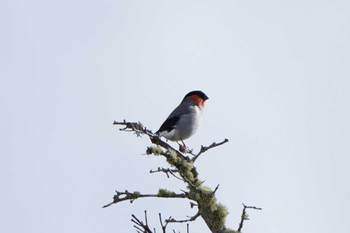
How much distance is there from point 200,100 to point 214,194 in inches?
325

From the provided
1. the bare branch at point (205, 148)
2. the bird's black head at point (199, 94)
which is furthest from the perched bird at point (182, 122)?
the bare branch at point (205, 148)

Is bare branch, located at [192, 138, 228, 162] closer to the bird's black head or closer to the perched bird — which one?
the perched bird

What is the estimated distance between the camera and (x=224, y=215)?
9070 millimetres

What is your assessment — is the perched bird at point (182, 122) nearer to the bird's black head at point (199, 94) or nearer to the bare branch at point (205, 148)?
the bird's black head at point (199, 94)

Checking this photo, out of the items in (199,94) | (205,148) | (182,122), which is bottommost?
(205,148)

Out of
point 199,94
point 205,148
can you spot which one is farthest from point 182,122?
point 205,148

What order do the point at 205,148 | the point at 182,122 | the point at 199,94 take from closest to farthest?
the point at 205,148
the point at 182,122
the point at 199,94

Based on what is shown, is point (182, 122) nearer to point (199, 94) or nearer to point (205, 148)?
point (199, 94)

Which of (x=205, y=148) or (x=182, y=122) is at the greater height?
(x=182, y=122)

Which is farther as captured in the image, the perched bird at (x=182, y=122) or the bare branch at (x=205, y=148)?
the perched bird at (x=182, y=122)

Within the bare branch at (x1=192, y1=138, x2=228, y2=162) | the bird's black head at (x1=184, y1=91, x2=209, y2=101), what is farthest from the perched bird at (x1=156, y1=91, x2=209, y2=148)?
the bare branch at (x1=192, y1=138, x2=228, y2=162)

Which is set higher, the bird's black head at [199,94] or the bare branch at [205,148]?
the bird's black head at [199,94]

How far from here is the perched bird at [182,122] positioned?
1480 cm

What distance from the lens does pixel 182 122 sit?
1516 centimetres
